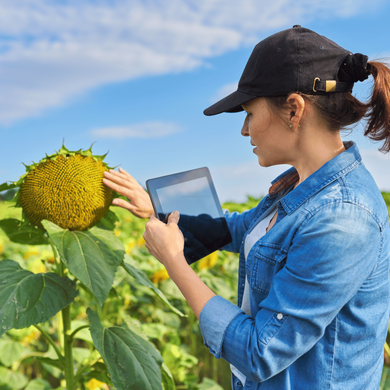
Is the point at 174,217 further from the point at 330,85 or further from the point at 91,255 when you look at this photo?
the point at 330,85

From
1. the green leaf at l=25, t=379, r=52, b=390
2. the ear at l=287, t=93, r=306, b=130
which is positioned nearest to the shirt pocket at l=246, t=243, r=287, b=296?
the ear at l=287, t=93, r=306, b=130

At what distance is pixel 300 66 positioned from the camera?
50.0 inches

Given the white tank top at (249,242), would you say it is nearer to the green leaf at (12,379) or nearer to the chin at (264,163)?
the chin at (264,163)

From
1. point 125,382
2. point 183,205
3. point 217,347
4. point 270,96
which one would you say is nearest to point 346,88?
point 270,96

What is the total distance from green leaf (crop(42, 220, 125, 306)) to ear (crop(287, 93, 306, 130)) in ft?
2.63

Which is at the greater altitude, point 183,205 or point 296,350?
point 183,205

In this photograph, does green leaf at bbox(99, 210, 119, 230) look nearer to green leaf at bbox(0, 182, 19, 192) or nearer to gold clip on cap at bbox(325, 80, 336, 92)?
green leaf at bbox(0, 182, 19, 192)

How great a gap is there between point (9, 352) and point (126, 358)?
121 centimetres

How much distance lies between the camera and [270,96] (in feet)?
4.30

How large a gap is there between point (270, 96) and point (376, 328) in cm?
82

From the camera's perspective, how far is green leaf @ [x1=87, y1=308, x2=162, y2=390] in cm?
158

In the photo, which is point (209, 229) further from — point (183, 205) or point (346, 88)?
point (346, 88)

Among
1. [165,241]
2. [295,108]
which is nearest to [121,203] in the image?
[165,241]

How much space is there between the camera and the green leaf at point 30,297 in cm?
148
